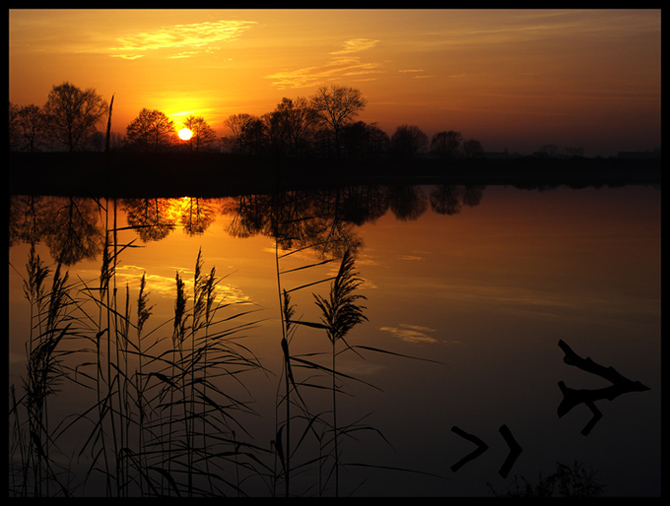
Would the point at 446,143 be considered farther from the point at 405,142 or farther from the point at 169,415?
the point at 169,415

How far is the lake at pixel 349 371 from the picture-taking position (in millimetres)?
3984

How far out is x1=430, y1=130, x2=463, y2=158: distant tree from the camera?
281ft

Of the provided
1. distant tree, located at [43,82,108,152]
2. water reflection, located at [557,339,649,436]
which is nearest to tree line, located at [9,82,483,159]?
distant tree, located at [43,82,108,152]

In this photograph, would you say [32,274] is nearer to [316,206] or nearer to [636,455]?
[636,455]

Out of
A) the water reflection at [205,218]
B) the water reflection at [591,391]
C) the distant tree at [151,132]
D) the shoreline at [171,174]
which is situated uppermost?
the distant tree at [151,132]

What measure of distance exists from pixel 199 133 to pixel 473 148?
45.4m

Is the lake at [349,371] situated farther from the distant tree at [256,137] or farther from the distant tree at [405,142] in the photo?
the distant tree at [405,142]

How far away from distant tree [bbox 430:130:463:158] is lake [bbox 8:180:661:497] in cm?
6901

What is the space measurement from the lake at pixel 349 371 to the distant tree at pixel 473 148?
242 ft

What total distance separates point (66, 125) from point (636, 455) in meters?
44.2

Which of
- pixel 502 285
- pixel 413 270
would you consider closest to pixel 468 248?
pixel 413 270

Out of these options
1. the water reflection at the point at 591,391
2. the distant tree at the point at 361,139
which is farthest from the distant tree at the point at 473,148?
the water reflection at the point at 591,391

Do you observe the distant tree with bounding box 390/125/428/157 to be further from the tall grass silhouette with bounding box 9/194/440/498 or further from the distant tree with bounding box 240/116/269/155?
the tall grass silhouette with bounding box 9/194/440/498

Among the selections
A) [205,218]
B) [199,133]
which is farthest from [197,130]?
[205,218]
